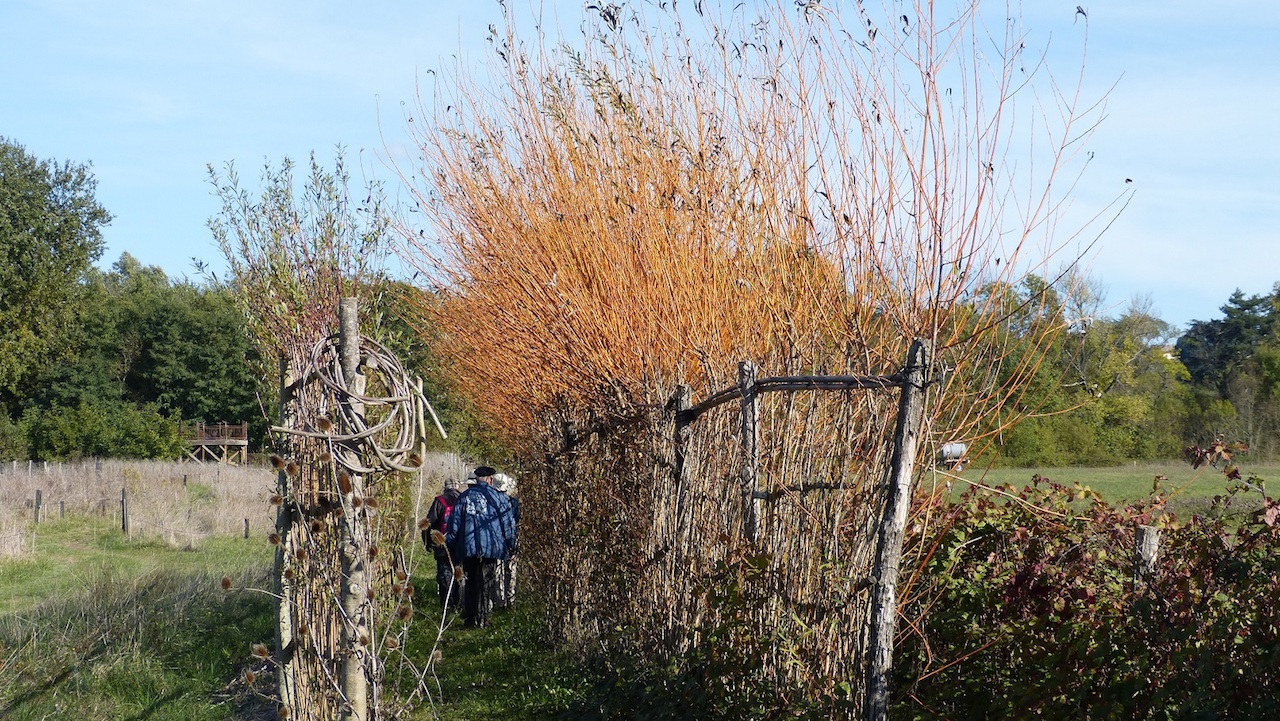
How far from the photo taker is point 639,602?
6113 millimetres

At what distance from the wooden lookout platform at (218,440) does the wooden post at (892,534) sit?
46.2m

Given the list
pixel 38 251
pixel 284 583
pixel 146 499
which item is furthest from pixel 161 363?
pixel 284 583

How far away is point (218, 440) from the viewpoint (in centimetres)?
4769

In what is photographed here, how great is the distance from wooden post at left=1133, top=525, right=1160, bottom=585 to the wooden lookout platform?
152ft

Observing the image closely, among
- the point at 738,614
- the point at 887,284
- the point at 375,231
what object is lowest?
the point at 738,614

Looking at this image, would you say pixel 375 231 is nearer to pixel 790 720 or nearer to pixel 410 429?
pixel 410 429

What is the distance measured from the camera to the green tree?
32812mm

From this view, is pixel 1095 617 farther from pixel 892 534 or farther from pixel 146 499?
pixel 146 499

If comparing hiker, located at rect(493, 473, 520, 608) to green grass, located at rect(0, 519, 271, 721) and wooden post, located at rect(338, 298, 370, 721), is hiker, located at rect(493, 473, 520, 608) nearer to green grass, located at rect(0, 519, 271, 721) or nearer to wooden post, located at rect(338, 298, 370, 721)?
green grass, located at rect(0, 519, 271, 721)

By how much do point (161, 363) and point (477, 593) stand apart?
48.8 metres

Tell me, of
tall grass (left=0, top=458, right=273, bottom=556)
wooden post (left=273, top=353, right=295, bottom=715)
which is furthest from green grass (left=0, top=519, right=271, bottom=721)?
tall grass (left=0, top=458, right=273, bottom=556)

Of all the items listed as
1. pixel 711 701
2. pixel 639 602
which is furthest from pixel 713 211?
pixel 711 701

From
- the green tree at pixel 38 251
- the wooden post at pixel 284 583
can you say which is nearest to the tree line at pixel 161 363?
the green tree at pixel 38 251

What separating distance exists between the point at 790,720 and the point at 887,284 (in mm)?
1556
